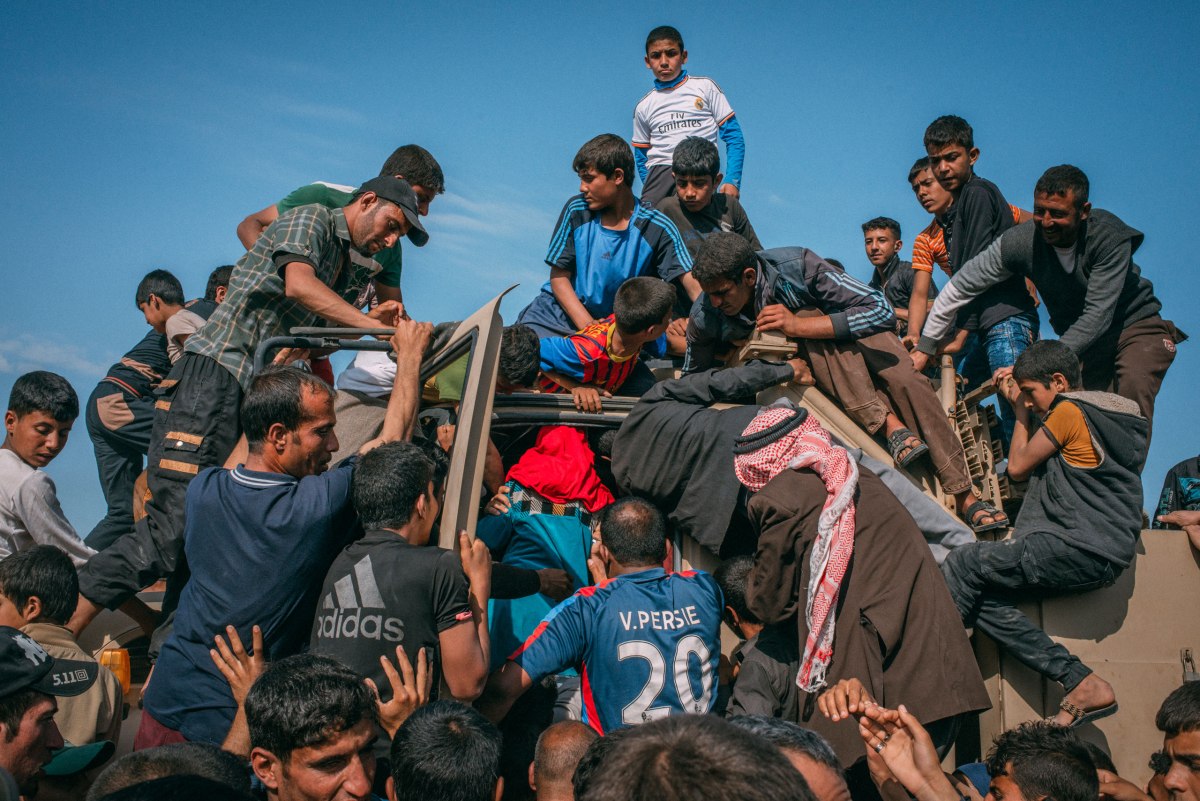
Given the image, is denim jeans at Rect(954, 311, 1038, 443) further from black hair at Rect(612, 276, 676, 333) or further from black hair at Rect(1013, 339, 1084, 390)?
black hair at Rect(612, 276, 676, 333)

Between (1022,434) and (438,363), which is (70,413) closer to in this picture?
(438,363)

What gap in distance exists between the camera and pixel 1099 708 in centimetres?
469

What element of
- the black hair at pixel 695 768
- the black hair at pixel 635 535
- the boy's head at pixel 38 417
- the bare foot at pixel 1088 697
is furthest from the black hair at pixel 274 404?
the bare foot at pixel 1088 697

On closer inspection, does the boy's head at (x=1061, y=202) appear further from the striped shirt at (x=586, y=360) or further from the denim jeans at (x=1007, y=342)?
the striped shirt at (x=586, y=360)

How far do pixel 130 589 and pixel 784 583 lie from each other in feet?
9.18

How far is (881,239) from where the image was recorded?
8742mm

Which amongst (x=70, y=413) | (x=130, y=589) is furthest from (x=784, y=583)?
(x=70, y=413)

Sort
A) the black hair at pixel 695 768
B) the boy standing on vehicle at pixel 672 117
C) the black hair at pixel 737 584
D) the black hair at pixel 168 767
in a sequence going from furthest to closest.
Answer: the boy standing on vehicle at pixel 672 117, the black hair at pixel 737 584, the black hair at pixel 168 767, the black hair at pixel 695 768

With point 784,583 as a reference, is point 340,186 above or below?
above

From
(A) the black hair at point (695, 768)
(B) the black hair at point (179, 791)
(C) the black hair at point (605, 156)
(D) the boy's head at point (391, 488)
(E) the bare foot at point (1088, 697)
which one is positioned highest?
(C) the black hair at point (605, 156)

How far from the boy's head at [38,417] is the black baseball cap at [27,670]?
2.00 meters

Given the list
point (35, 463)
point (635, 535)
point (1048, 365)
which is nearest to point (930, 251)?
point (1048, 365)

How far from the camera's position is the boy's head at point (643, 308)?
5398 mm

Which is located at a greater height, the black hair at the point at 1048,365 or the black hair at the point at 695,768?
the black hair at the point at 1048,365
